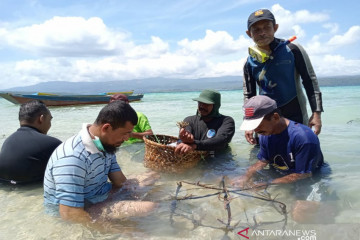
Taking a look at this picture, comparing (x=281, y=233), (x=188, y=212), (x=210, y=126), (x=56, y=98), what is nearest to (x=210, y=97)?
(x=210, y=126)

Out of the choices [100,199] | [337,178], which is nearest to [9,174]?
[100,199]

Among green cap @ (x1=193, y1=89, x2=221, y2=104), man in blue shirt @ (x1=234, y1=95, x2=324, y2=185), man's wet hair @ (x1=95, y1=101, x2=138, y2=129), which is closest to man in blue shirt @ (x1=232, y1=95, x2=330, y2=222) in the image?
man in blue shirt @ (x1=234, y1=95, x2=324, y2=185)

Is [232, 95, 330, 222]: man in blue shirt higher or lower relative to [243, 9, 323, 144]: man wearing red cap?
lower

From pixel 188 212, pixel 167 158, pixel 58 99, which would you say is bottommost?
pixel 188 212

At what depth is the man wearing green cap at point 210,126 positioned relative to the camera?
Result: 400 centimetres

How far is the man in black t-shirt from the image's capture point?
3.36 meters

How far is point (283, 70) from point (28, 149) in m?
3.20

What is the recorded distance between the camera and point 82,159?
2369mm

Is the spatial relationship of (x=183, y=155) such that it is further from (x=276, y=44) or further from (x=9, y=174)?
(x=9, y=174)

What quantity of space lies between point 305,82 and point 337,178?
1252 millimetres

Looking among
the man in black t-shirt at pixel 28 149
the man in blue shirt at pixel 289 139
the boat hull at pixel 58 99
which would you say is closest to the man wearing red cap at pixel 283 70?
the man in blue shirt at pixel 289 139

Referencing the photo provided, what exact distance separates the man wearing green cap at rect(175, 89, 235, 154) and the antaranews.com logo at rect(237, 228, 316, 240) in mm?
1563

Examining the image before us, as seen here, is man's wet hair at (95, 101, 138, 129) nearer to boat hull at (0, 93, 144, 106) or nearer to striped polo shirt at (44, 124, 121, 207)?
striped polo shirt at (44, 124, 121, 207)

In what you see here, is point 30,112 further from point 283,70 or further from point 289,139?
point 283,70
